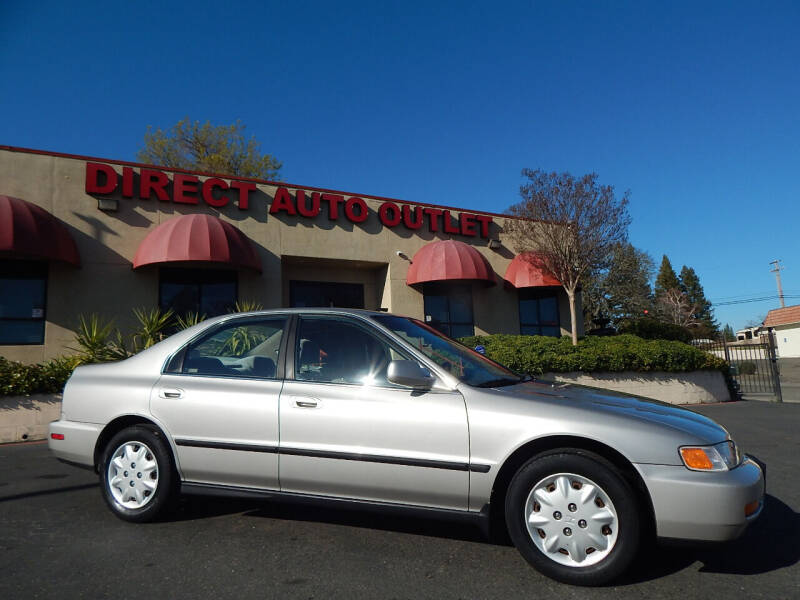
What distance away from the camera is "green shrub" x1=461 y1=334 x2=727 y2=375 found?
460 inches

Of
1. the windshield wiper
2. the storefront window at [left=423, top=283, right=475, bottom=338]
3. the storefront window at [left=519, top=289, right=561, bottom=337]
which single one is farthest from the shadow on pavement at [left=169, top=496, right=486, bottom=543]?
the storefront window at [left=519, top=289, right=561, bottom=337]

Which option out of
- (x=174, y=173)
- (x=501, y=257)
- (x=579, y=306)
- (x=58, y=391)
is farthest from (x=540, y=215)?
(x=58, y=391)

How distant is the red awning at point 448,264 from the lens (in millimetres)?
14242

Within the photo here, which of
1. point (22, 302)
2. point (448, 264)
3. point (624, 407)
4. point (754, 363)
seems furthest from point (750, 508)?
point (754, 363)

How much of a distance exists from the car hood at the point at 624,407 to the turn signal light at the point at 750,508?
33 cm

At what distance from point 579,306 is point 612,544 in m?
16.0

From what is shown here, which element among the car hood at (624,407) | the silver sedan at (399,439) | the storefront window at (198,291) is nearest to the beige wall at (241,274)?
the storefront window at (198,291)

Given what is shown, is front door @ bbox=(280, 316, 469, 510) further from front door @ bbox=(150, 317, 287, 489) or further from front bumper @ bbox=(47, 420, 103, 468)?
front bumper @ bbox=(47, 420, 103, 468)

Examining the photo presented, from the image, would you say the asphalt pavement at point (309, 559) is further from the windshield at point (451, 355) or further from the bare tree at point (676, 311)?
the bare tree at point (676, 311)

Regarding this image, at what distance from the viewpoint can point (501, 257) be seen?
16.7 meters

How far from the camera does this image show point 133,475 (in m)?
3.68

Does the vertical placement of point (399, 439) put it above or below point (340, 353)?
Answer: below

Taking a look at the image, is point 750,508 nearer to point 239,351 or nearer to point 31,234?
point 239,351

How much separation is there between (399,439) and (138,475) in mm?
2000
